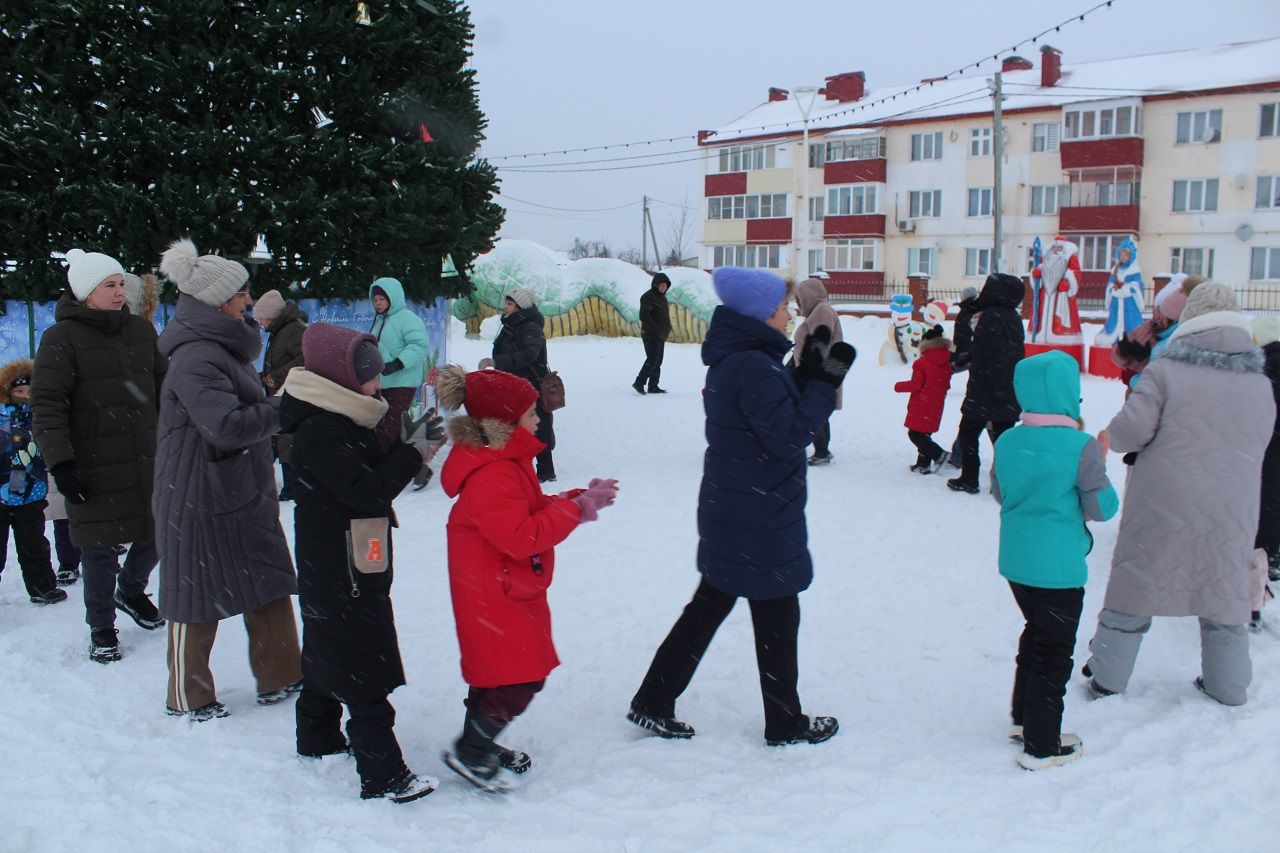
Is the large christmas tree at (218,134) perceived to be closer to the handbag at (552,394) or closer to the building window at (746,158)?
the handbag at (552,394)

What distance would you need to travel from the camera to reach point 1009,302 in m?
8.09

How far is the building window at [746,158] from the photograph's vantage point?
46719 millimetres

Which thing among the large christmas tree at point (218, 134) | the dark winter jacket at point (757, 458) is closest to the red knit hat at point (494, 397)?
the dark winter jacket at point (757, 458)

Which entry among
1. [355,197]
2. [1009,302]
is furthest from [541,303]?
[1009,302]

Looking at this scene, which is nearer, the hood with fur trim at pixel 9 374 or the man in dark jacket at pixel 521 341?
the hood with fur trim at pixel 9 374

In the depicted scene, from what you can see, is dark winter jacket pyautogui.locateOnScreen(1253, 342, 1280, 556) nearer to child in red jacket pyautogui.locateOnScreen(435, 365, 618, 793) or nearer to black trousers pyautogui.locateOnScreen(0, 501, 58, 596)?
child in red jacket pyautogui.locateOnScreen(435, 365, 618, 793)

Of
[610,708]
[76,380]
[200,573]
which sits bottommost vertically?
[610,708]

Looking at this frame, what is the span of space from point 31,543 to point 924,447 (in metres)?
6.95

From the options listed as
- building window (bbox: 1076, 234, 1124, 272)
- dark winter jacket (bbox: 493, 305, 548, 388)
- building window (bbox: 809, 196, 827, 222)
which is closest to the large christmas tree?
dark winter jacket (bbox: 493, 305, 548, 388)

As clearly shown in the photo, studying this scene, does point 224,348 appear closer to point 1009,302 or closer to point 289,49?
point 289,49

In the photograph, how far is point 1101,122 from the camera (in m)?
36.7

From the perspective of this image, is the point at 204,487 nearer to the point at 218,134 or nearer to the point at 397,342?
the point at 397,342

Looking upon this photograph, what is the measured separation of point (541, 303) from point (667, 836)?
829 inches

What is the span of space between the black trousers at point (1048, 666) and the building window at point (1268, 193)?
3743cm
